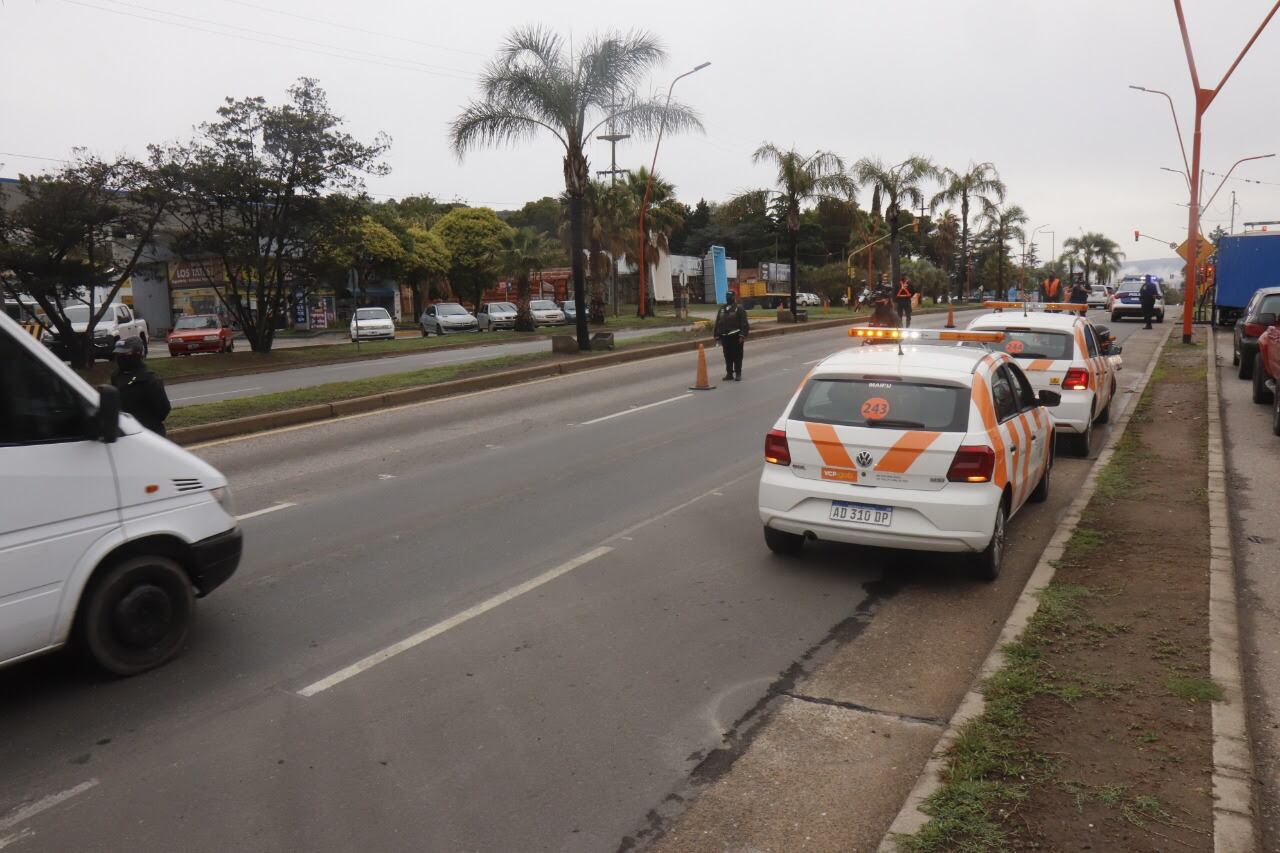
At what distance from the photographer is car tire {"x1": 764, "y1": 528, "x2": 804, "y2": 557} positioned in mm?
7109

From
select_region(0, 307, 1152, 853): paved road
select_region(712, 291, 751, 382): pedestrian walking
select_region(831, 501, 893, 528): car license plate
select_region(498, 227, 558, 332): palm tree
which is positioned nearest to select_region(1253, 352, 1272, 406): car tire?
select_region(0, 307, 1152, 853): paved road

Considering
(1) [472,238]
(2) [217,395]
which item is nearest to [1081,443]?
(2) [217,395]

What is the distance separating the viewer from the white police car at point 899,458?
20.8 feet

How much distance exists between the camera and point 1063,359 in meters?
11.0

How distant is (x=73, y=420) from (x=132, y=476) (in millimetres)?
395

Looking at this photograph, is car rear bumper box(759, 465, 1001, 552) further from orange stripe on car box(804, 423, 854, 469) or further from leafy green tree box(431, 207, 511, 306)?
leafy green tree box(431, 207, 511, 306)

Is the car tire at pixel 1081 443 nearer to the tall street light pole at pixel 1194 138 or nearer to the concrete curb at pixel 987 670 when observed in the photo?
the concrete curb at pixel 987 670

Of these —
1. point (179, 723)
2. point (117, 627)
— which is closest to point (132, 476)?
point (117, 627)

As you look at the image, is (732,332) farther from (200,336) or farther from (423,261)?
(423,261)

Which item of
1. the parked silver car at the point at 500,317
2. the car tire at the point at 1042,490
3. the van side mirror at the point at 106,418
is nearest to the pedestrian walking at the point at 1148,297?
the parked silver car at the point at 500,317

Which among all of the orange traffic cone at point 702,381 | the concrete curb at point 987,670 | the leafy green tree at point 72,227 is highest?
the leafy green tree at point 72,227

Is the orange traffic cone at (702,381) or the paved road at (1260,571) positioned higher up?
the orange traffic cone at (702,381)

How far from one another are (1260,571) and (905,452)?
263 cm

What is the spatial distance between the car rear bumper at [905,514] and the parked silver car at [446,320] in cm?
3400
